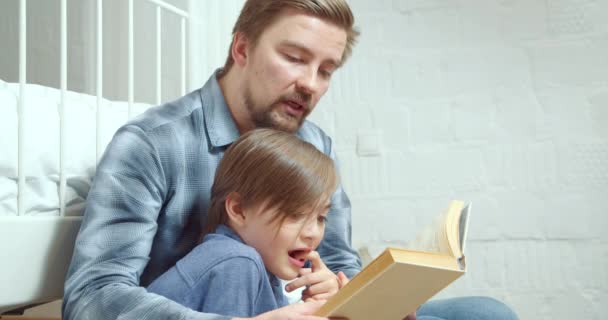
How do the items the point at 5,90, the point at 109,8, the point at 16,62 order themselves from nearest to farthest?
the point at 5,90, the point at 109,8, the point at 16,62

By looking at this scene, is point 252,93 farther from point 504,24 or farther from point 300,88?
point 504,24

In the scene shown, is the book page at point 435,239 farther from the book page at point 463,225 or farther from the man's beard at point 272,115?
the man's beard at point 272,115

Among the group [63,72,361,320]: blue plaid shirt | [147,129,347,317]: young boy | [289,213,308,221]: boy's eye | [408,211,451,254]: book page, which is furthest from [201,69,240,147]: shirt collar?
[408,211,451,254]: book page

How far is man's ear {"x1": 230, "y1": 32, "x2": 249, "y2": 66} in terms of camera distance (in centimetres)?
124

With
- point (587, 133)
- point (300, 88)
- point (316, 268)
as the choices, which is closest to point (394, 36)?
point (587, 133)

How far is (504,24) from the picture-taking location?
6.98ft

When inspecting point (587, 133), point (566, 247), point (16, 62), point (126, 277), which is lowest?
point (566, 247)

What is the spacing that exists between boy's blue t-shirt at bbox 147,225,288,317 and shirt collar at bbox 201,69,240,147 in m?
0.24

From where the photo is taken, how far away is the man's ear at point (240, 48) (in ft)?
4.06

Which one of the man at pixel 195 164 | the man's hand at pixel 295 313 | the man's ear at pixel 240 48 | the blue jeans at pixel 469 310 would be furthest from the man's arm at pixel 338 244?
the man's hand at pixel 295 313

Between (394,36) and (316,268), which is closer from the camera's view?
(316,268)

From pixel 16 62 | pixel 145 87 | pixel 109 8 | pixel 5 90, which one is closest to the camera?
pixel 5 90

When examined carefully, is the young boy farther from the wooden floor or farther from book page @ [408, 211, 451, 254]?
the wooden floor

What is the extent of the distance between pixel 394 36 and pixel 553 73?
0.49m
